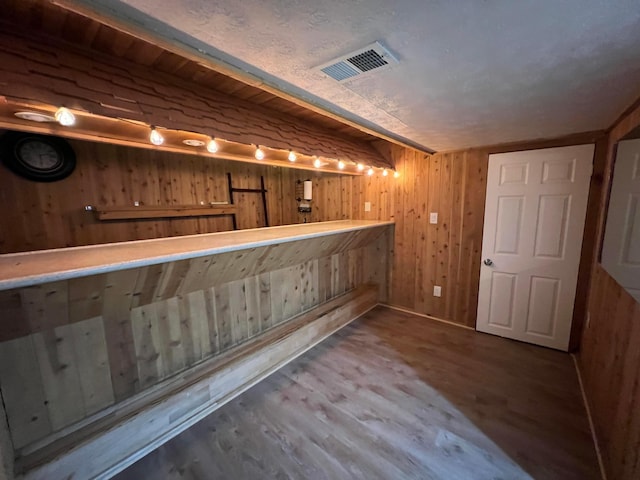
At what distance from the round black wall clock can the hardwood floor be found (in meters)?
2.35

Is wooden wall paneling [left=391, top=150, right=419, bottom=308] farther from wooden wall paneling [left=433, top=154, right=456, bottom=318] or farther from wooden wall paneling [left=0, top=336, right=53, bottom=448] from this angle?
wooden wall paneling [left=0, top=336, right=53, bottom=448]

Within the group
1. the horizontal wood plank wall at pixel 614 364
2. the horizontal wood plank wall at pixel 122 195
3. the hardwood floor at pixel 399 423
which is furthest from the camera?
the horizontal wood plank wall at pixel 122 195

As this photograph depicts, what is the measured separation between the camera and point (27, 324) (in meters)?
1.28

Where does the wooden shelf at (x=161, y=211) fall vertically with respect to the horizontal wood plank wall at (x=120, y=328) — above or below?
above

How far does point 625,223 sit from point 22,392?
11.9 ft

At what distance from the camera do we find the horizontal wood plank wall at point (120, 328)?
Result: 1330mm

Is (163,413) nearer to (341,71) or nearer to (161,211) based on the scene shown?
(161,211)

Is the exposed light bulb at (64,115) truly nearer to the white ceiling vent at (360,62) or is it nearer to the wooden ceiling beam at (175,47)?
the wooden ceiling beam at (175,47)

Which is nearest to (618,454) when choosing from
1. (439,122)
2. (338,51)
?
(439,122)

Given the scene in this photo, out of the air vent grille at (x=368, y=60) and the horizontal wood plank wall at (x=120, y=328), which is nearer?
the air vent grille at (x=368, y=60)

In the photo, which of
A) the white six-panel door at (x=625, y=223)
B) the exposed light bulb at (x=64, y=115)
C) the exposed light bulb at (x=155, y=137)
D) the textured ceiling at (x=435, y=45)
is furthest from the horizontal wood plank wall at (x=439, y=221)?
the exposed light bulb at (x=64, y=115)

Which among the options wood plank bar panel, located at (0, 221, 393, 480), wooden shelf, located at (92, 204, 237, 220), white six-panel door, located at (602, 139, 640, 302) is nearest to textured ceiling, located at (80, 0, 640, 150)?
white six-panel door, located at (602, 139, 640, 302)

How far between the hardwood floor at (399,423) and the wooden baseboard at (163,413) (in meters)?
0.09

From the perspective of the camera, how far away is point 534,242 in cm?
265
